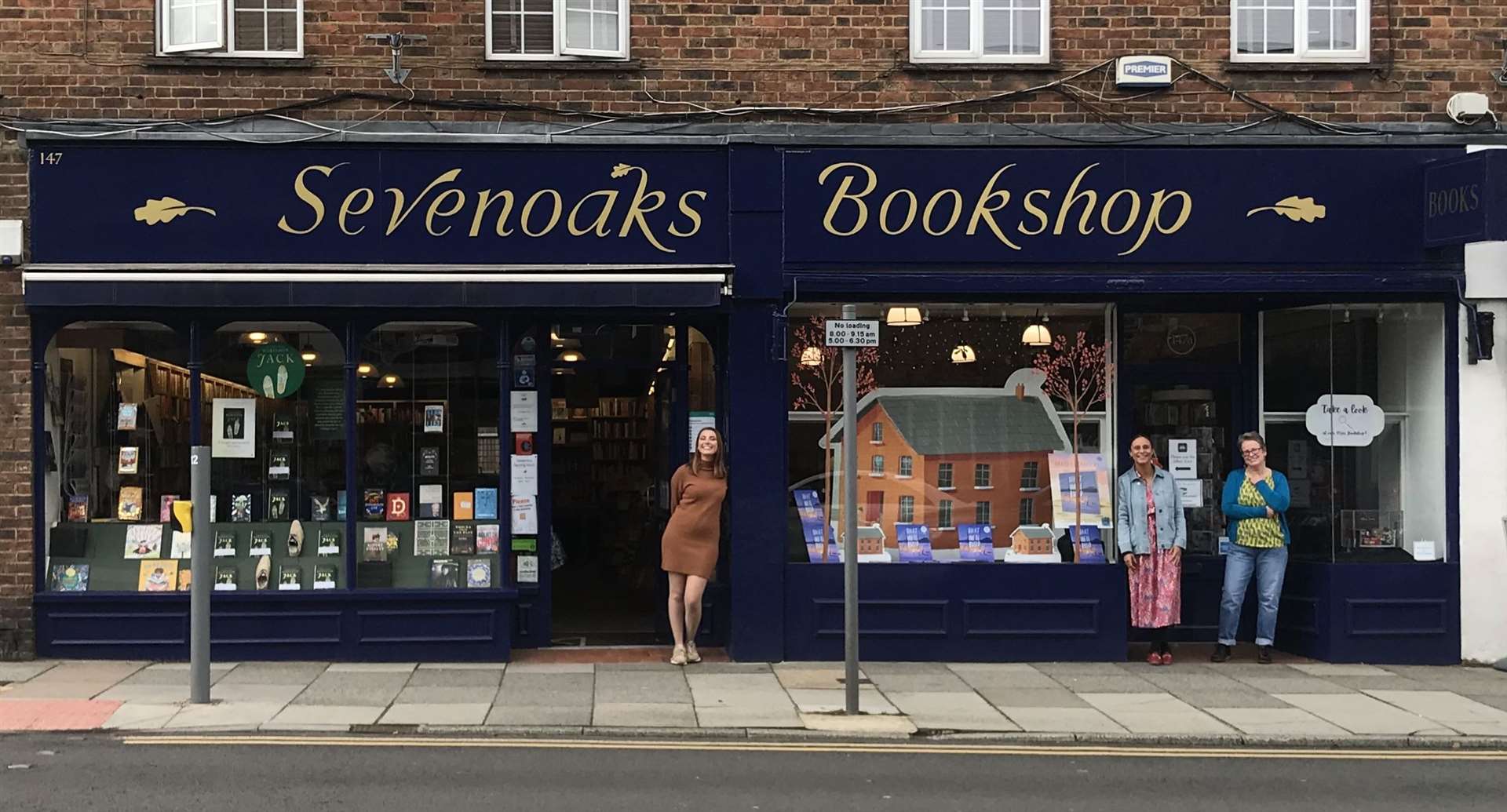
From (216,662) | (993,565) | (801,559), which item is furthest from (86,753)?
(993,565)

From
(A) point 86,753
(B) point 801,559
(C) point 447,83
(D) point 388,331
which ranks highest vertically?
(C) point 447,83

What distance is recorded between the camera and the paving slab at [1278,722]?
918 centimetres

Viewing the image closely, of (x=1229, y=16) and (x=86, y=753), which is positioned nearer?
(x=86, y=753)

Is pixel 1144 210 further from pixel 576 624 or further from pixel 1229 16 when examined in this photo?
pixel 576 624

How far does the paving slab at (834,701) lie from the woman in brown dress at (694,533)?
1316 millimetres

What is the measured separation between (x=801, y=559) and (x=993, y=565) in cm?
152

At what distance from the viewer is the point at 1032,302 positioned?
39.5ft

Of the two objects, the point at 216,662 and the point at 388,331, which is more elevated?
the point at 388,331

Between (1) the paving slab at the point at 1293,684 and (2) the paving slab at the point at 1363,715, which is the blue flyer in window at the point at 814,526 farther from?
(2) the paving slab at the point at 1363,715

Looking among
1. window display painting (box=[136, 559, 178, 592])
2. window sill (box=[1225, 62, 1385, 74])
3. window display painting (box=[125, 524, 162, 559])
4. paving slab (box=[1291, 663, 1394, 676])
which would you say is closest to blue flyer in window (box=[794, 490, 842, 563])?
paving slab (box=[1291, 663, 1394, 676])

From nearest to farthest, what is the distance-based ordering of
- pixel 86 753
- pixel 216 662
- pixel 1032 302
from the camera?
pixel 86 753, pixel 216 662, pixel 1032 302

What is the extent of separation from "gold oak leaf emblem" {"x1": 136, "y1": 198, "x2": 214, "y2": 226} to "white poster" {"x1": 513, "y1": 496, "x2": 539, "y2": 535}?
3.31m

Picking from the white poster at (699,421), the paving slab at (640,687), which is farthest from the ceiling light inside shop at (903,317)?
the paving slab at (640,687)

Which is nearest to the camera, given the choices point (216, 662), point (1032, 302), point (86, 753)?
point (86, 753)
